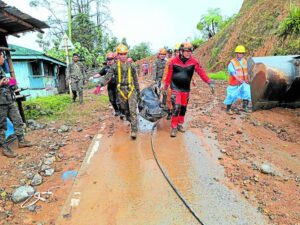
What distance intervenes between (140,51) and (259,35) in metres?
33.9

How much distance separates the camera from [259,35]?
16484 millimetres

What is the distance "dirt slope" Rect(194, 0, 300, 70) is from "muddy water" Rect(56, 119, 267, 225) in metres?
8.46

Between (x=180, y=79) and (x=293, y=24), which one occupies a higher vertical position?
(x=293, y=24)

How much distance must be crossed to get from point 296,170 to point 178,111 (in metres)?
2.51

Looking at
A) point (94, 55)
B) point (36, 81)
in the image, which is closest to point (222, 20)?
point (94, 55)

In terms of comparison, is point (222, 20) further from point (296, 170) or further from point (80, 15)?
point (296, 170)

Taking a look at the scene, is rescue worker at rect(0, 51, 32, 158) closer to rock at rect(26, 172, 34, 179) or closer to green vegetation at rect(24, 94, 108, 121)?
rock at rect(26, 172, 34, 179)

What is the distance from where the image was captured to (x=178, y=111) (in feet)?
20.4

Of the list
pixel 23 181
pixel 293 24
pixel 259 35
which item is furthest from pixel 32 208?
pixel 259 35

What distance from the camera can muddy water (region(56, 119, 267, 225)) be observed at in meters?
3.40

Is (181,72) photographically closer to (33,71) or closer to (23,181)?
(23,181)

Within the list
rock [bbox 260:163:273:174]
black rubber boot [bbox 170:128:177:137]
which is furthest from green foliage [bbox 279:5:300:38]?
rock [bbox 260:163:273:174]

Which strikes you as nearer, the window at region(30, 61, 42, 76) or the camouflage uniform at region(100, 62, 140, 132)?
the camouflage uniform at region(100, 62, 140, 132)

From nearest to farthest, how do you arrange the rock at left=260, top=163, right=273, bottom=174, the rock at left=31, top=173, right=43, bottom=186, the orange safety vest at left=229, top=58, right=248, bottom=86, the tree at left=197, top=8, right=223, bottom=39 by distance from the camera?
the rock at left=260, top=163, right=273, bottom=174, the rock at left=31, top=173, right=43, bottom=186, the orange safety vest at left=229, top=58, right=248, bottom=86, the tree at left=197, top=8, right=223, bottom=39
